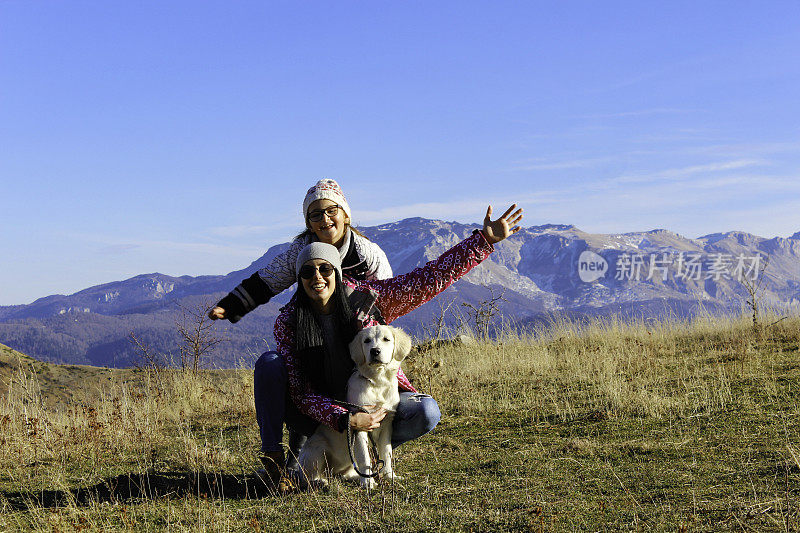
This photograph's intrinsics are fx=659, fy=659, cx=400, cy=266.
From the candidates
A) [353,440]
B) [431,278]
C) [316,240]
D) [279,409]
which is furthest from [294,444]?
[431,278]

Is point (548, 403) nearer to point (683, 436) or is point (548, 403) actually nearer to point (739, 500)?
point (683, 436)

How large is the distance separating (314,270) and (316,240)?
0.69 m

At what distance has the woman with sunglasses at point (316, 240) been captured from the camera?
15.0 feet

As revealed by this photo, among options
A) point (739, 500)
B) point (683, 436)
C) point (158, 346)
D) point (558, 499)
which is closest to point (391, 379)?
point (558, 499)

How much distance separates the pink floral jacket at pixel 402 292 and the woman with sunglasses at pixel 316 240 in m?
0.34

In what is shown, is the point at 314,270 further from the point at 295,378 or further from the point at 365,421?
the point at 365,421

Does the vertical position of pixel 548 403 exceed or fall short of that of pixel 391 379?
it falls short

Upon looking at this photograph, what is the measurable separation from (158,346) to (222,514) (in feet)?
679

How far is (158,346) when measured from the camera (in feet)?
645

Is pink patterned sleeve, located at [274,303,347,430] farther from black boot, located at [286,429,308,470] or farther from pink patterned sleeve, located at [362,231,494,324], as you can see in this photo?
pink patterned sleeve, located at [362,231,494,324]

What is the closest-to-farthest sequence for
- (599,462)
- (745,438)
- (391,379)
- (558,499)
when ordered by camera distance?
(558,499) < (391,379) < (599,462) < (745,438)

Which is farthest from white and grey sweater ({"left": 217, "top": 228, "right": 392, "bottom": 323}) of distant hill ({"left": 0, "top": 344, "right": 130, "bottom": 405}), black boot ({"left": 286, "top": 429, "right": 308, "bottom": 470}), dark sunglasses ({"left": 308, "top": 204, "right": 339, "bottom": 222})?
distant hill ({"left": 0, "top": 344, "right": 130, "bottom": 405})

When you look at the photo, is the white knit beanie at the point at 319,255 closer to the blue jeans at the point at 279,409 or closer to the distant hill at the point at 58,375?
the blue jeans at the point at 279,409

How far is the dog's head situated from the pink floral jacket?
0.24m
